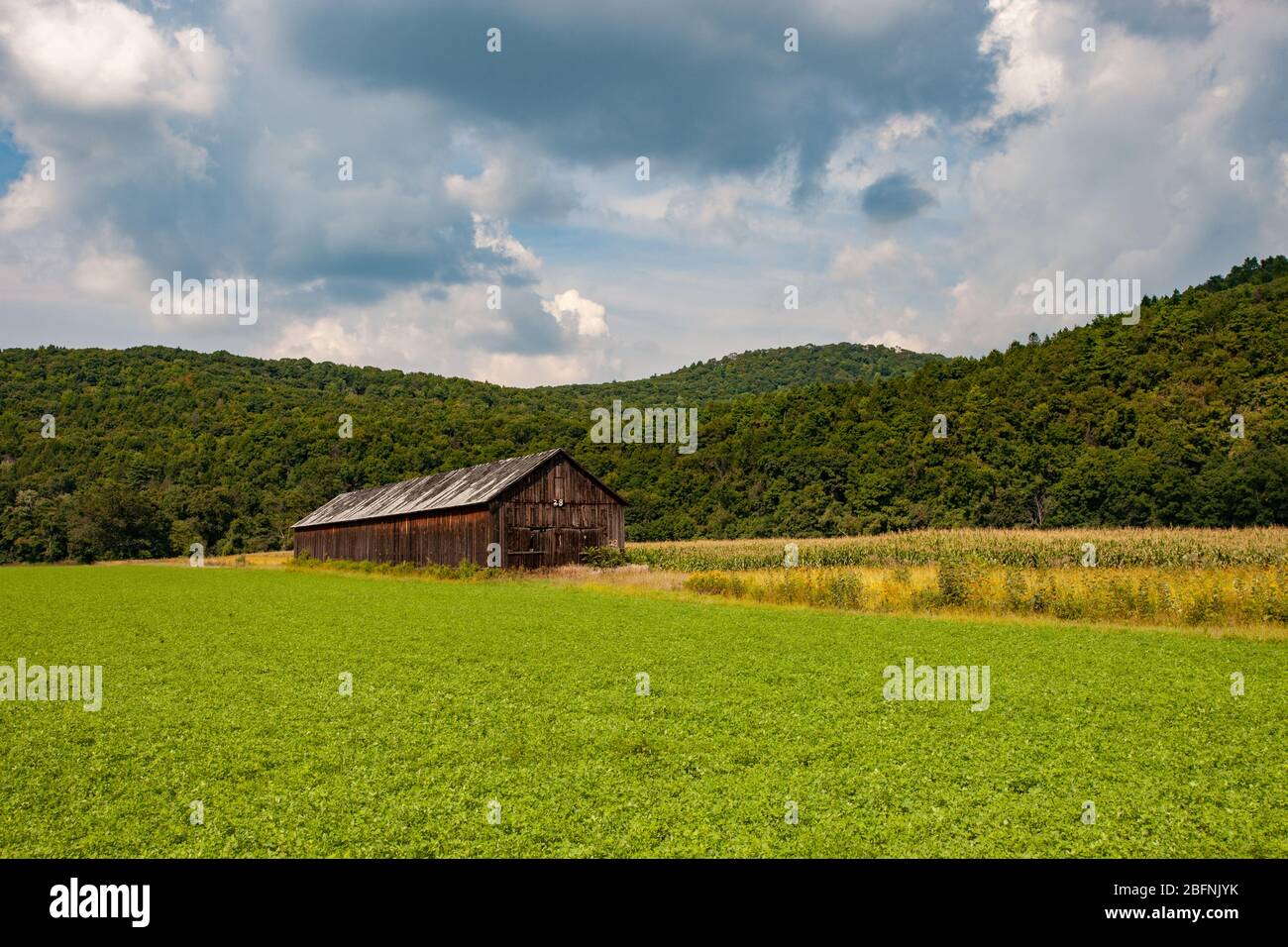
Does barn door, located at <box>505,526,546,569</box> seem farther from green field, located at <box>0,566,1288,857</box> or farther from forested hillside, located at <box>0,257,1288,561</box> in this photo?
forested hillside, located at <box>0,257,1288,561</box>

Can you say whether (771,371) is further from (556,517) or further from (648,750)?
(648,750)

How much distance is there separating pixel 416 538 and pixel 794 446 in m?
44.5

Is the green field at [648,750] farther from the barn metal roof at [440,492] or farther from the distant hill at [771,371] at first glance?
the distant hill at [771,371]

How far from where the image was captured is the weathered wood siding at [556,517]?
4234cm

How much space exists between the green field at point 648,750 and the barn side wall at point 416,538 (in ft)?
78.3

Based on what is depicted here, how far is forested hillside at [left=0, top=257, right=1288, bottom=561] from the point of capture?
6203 centimetres

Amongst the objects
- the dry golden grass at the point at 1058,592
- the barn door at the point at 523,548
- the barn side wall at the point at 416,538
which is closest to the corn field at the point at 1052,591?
the dry golden grass at the point at 1058,592

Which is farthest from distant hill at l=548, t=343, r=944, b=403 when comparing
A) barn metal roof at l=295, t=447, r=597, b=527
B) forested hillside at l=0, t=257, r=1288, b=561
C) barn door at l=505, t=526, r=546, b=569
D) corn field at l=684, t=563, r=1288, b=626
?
corn field at l=684, t=563, r=1288, b=626

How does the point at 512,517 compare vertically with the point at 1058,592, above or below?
above

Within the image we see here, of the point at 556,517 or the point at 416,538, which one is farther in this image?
the point at 416,538

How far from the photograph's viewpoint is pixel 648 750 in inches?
372

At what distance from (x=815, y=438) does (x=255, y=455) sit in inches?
2347

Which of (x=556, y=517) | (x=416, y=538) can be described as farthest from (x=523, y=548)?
(x=416, y=538)
